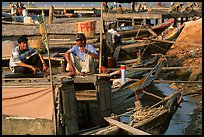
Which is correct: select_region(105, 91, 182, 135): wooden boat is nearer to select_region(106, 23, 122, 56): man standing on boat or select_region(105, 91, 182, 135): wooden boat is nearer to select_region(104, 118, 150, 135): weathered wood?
select_region(104, 118, 150, 135): weathered wood

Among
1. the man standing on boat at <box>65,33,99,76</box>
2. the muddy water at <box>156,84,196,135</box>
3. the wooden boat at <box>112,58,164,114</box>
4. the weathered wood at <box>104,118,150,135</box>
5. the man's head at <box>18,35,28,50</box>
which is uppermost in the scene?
the man's head at <box>18,35,28,50</box>

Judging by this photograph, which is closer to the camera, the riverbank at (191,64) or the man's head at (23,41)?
the man's head at (23,41)

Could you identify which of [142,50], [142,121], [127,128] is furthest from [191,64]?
[127,128]

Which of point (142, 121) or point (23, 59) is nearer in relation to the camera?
point (142, 121)

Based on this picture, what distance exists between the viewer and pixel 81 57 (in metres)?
10.8

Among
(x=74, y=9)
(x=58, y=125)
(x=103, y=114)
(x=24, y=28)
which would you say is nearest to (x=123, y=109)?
(x=103, y=114)

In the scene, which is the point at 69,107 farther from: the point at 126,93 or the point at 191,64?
the point at 191,64

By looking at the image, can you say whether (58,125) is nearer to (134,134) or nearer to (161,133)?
(134,134)

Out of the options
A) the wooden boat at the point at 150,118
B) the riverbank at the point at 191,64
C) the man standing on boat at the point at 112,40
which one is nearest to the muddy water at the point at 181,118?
the riverbank at the point at 191,64

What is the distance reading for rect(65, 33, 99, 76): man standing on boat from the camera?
10672mm

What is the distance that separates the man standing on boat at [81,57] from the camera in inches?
420

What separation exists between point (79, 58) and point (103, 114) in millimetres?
1656

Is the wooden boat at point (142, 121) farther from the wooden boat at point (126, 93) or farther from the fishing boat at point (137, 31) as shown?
the fishing boat at point (137, 31)

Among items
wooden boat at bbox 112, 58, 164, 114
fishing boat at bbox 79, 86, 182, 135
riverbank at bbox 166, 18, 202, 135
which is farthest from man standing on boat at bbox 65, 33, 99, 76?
riverbank at bbox 166, 18, 202, 135
